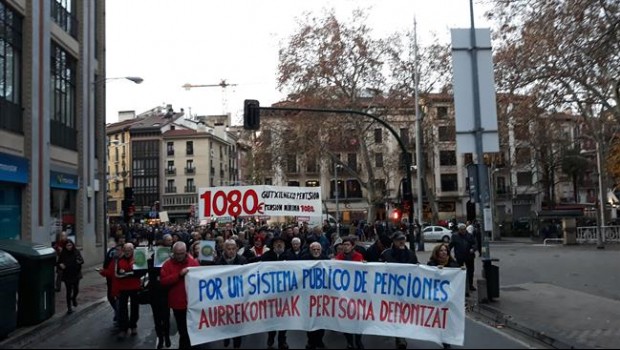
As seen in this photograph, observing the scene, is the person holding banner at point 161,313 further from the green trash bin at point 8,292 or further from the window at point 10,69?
the window at point 10,69

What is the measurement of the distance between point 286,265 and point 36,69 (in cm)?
1506

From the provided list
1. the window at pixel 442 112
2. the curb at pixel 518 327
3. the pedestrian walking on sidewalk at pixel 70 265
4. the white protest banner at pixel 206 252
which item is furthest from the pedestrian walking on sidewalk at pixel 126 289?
the window at pixel 442 112

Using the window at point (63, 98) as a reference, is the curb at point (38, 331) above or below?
below

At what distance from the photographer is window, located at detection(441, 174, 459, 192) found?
75625 mm

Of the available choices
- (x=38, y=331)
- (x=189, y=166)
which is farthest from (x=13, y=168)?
(x=189, y=166)

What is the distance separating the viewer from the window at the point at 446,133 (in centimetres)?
4644

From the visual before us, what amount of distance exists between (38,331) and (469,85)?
9.69 meters

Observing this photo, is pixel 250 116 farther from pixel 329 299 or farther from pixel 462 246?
pixel 329 299

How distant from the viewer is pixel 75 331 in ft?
36.2

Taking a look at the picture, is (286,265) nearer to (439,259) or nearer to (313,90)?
(439,259)

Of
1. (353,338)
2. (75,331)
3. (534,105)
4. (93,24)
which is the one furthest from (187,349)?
(93,24)

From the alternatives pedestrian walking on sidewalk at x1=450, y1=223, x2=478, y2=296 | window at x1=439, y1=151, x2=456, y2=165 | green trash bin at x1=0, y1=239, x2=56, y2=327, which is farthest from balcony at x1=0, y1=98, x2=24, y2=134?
window at x1=439, y1=151, x2=456, y2=165

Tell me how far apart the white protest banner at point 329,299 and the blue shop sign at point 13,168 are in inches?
459

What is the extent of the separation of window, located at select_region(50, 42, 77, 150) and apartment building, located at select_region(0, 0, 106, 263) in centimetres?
4
